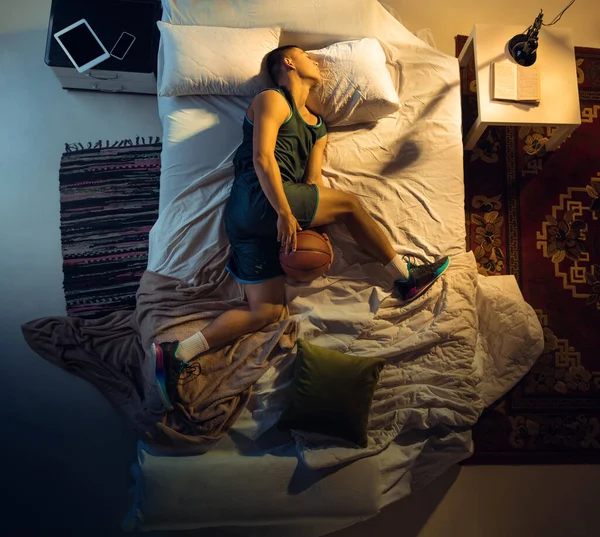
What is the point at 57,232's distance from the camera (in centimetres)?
220

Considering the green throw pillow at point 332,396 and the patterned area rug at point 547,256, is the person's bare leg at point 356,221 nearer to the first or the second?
the green throw pillow at point 332,396

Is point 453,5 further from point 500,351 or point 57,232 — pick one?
point 57,232

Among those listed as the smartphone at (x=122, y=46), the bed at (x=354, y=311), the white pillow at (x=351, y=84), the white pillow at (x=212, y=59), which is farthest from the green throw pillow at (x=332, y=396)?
the smartphone at (x=122, y=46)

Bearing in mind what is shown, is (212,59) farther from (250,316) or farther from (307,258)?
(250,316)

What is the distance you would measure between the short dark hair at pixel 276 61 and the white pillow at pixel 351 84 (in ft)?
0.52

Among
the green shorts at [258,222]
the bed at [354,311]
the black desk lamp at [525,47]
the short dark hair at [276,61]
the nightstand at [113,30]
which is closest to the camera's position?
the bed at [354,311]

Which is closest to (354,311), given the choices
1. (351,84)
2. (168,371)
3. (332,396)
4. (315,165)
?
(332,396)

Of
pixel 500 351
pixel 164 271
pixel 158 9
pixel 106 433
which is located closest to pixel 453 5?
pixel 158 9

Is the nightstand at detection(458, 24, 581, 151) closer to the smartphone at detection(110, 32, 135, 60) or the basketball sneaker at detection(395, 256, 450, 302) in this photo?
the basketball sneaker at detection(395, 256, 450, 302)

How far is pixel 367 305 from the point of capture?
184 cm

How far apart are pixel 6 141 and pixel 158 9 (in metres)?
0.97

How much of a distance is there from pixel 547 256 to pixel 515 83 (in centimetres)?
84

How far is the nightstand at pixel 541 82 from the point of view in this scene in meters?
2.06

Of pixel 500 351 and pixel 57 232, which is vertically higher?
pixel 57 232
